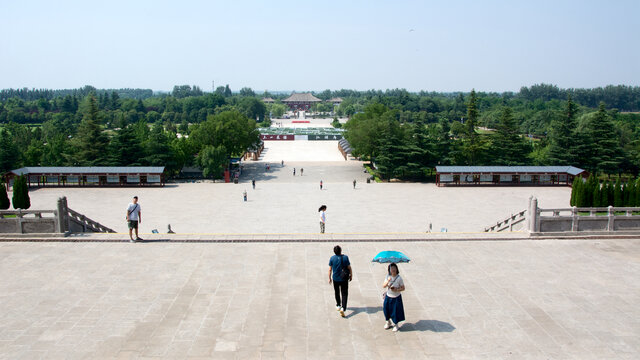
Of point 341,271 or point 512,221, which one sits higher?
point 341,271

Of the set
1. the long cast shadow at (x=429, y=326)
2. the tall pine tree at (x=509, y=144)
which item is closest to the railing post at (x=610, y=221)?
the long cast shadow at (x=429, y=326)

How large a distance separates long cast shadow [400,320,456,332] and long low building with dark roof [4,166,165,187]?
3327 cm

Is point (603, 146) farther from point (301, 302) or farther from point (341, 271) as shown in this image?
point (341, 271)

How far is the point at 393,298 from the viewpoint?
9703mm

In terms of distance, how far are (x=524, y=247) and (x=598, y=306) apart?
4.42 meters

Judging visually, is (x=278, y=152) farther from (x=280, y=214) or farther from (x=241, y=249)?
(x=241, y=249)

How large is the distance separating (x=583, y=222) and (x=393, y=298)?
10719 millimetres

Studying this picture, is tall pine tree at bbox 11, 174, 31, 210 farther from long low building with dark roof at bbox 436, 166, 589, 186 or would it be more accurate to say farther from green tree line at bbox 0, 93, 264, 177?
long low building with dark roof at bbox 436, 166, 589, 186

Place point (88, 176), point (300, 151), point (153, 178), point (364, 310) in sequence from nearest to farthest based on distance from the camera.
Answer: point (364, 310) < point (88, 176) < point (153, 178) < point (300, 151)

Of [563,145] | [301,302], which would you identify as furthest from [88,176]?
[563,145]

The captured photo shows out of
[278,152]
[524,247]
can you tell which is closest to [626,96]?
[278,152]

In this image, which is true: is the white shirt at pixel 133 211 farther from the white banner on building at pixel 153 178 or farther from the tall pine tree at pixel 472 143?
the tall pine tree at pixel 472 143

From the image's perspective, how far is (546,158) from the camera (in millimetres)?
46344

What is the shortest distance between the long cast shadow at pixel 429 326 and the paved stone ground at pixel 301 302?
0.11 feet
